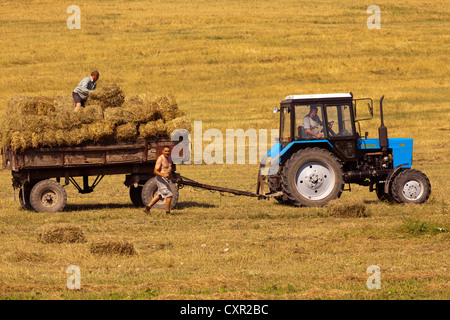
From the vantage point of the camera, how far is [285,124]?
15758 mm

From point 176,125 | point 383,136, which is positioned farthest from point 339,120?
point 176,125

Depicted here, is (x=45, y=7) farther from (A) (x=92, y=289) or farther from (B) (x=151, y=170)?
(A) (x=92, y=289)

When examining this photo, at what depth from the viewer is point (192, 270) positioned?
31.9ft

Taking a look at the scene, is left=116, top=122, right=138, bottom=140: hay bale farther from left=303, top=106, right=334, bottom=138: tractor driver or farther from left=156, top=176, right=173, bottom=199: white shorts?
left=303, top=106, right=334, bottom=138: tractor driver

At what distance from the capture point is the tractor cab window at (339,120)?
A: 49.8ft

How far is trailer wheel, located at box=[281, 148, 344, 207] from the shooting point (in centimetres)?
1505

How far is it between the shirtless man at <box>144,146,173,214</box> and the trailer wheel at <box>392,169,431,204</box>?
4596 millimetres

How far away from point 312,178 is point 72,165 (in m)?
4.97

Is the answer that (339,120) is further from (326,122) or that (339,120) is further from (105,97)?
(105,97)

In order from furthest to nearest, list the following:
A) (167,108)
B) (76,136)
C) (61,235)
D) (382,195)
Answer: (382,195) < (167,108) < (76,136) < (61,235)

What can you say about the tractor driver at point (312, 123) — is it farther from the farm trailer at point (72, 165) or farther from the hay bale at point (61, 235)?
the hay bale at point (61, 235)

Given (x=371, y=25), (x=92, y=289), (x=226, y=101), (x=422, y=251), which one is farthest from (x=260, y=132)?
(x=371, y=25)
